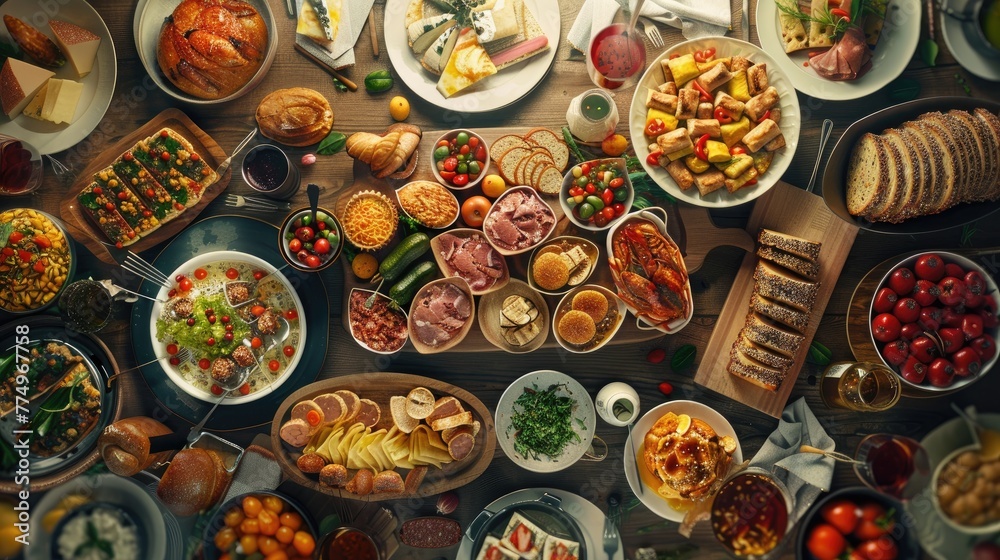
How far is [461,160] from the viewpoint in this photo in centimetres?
353

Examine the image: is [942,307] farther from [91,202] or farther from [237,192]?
[91,202]

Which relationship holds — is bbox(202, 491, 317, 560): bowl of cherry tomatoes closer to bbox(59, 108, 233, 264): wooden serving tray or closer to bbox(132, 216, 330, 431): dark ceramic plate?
bbox(132, 216, 330, 431): dark ceramic plate

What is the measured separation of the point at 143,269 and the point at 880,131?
13.1ft

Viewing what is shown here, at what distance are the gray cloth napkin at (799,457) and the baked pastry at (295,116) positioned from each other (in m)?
2.98

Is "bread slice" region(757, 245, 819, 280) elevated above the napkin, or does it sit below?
below

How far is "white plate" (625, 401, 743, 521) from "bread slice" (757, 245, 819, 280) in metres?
0.86

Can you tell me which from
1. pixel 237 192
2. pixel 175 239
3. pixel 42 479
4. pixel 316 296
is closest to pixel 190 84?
pixel 237 192

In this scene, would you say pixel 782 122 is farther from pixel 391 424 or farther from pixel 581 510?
pixel 391 424

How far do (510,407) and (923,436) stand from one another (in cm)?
228

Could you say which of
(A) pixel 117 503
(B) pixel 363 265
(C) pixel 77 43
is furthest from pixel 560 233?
(C) pixel 77 43

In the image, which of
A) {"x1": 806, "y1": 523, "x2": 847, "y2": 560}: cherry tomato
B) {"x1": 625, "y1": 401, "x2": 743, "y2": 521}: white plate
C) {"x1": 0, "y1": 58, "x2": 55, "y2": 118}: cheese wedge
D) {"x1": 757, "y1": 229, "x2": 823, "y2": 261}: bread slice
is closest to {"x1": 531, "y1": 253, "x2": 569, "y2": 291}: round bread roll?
{"x1": 625, "y1": 401, "x2": 743, "y2": 521}: white plate

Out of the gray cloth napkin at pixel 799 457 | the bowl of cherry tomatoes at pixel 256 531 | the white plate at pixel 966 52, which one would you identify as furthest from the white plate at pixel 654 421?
the white plate at pixel 966 52

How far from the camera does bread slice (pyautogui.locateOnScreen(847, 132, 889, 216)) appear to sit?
328cm

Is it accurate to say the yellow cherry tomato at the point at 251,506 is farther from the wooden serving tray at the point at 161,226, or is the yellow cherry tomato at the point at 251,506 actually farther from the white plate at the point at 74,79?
the white plate at the point at 74,79
